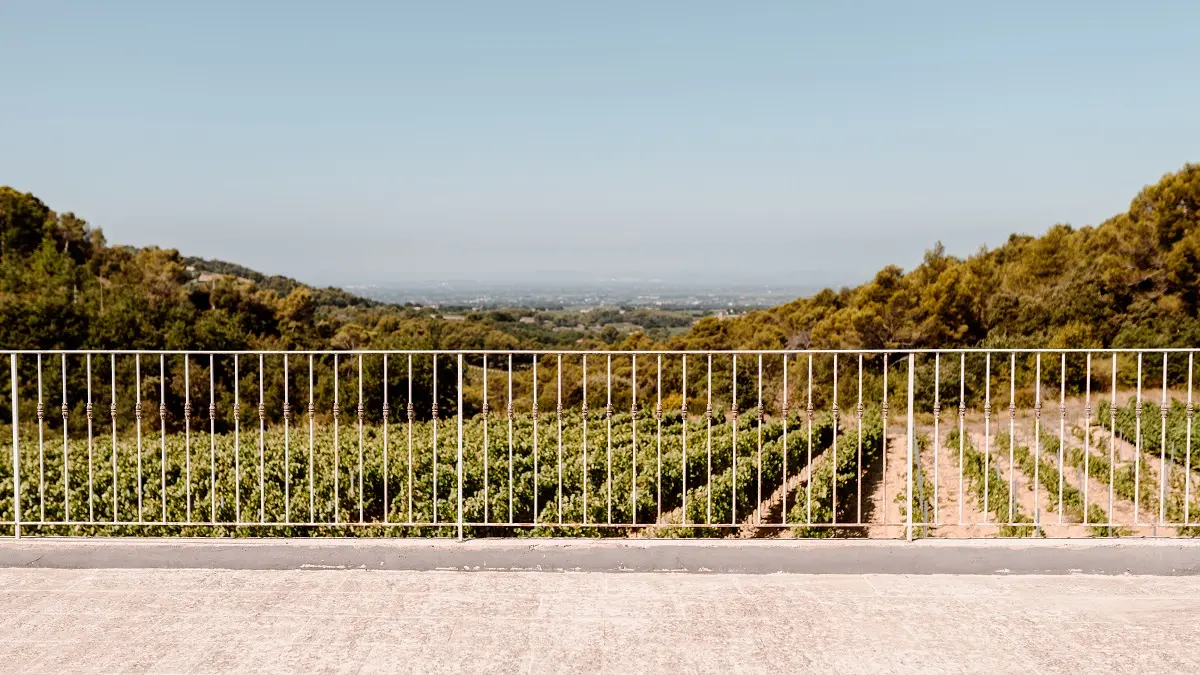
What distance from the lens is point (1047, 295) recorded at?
1018 inches

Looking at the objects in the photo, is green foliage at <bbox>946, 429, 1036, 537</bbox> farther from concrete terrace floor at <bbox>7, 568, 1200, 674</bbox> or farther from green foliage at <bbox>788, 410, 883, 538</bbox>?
concrete terrace floor at <bbox>7, 568, 1200, 674</bbox>

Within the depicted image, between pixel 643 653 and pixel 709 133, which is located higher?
pixel 709 133

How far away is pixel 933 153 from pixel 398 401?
96.2ft

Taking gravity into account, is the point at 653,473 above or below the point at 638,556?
below

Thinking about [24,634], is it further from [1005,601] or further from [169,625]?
[1005,601]

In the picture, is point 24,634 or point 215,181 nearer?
point 24,634

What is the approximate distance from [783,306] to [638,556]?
33.5 m

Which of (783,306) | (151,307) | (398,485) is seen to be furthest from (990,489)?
(151,307)

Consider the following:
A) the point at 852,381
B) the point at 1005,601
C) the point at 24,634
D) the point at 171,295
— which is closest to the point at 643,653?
the point at 1005,601

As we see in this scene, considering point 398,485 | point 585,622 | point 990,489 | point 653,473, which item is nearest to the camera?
point 585,622

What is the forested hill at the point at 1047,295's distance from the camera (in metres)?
23.9

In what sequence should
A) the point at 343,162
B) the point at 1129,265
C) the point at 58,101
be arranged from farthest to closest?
the point at 343,162, the point at 58,101, the point at 1129,265

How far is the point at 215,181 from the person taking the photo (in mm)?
47000

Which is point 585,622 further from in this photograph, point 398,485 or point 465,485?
point 398,485
